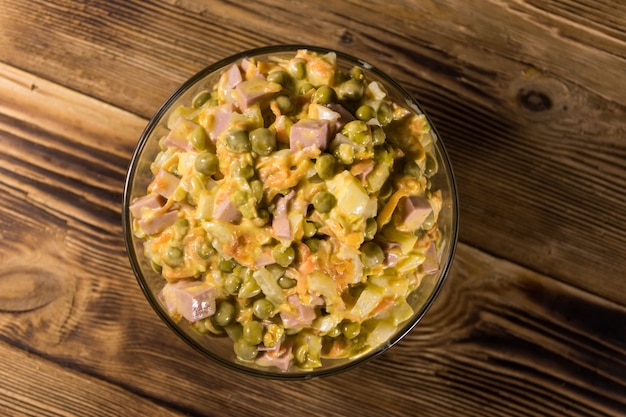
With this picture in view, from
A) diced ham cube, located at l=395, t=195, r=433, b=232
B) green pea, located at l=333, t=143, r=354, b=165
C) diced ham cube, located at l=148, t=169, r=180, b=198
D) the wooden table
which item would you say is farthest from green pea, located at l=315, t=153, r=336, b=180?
the wooden table

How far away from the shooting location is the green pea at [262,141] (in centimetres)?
170

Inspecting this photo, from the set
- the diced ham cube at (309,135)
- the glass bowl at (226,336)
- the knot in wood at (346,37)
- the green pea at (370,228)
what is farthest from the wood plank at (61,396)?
the knot in wood at (346,37)

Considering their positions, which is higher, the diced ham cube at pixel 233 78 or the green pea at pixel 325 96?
the diced ham cube at pixel 233 78

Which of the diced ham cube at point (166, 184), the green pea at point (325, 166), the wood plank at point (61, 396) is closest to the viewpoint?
the green pea at point (325, 166)

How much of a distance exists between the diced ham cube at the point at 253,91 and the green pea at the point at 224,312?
57 cm

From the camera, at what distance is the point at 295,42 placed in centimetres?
250

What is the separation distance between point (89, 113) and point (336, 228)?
1312mm

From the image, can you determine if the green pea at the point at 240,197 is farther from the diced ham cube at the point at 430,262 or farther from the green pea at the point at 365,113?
the diced ham cube at the point at 430,262

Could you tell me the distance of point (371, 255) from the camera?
1.76 m

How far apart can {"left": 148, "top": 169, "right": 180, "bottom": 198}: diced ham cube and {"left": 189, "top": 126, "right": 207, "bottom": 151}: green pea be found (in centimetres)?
14

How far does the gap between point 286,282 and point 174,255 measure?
0.34 metres

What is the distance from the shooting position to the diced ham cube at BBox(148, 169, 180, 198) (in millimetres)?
1881

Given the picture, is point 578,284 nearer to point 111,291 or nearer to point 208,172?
point 208,172

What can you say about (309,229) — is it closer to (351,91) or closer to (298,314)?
(298,314)
